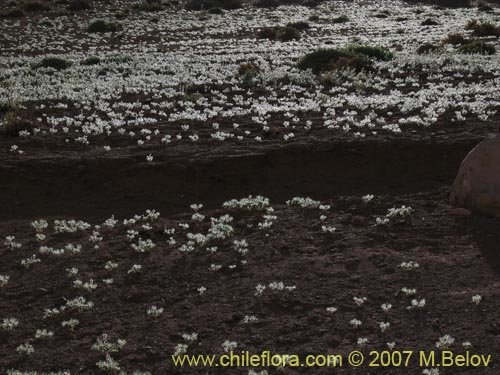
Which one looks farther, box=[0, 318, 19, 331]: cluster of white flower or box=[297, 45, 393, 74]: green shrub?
box=[297, 45, 393, 74]: green shrub

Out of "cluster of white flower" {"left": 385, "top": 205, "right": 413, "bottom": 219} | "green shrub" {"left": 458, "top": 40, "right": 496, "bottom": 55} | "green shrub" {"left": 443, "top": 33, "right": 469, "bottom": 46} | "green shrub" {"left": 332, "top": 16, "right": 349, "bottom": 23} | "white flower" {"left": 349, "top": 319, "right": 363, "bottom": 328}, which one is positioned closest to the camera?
"white flower" {"left": 349, "top": 319, "right": 363, "bottom": 328}

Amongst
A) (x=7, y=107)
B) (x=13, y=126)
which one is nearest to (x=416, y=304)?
(x=13, y=126)

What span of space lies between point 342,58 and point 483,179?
61.0ft

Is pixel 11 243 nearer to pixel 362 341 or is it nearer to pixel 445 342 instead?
pixel 362 341

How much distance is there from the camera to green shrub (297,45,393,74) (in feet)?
98.1

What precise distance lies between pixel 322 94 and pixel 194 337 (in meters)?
15.8

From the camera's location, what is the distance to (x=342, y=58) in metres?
30.8

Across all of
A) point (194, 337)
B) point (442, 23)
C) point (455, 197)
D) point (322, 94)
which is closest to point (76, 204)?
point (194, 337)

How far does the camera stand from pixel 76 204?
48.0ft

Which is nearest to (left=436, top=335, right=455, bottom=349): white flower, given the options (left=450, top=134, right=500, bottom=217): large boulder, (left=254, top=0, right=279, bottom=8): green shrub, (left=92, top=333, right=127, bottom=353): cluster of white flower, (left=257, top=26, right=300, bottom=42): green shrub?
(left=92, top=333, right=127, bottom=353): cluster of white flower

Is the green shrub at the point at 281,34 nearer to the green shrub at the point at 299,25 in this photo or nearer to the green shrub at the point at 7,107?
the green shrub at the point at 299,25

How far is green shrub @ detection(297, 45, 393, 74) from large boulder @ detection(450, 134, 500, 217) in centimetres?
1670

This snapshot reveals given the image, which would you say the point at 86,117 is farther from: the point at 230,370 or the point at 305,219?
the point at 230,370

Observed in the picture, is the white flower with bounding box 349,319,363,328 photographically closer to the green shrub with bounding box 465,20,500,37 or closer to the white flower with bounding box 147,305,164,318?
the white flower with bounding box 147,305,164,318
